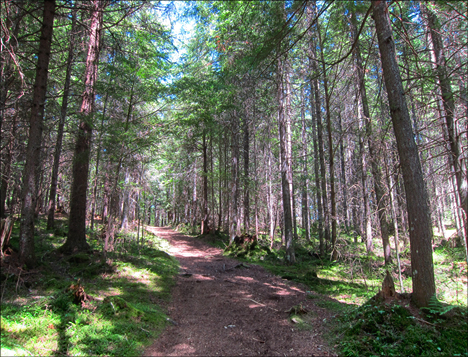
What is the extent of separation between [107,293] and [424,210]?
7060 mm

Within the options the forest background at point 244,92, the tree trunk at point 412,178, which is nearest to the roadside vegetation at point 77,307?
the forest background at point 244,92

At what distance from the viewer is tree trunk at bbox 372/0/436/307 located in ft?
14.0

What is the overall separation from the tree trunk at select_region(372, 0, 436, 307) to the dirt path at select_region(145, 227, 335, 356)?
2.01 m

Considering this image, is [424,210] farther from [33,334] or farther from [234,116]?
[234,116]

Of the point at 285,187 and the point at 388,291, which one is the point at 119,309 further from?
the point at 285,187

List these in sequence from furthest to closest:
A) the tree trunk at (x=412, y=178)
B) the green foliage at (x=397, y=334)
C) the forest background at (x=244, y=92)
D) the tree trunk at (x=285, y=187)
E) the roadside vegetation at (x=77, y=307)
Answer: the tree trunk at (x=285, y=187)
the forest background at (x=244, y=92)
the tree trunk at (x=412, y=178)
the roadside vegetation at (x=77, y=307)
the green foliage at (x=397, y=334)

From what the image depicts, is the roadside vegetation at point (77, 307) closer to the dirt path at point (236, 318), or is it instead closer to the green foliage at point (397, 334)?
the dirt path at point (236, 318)

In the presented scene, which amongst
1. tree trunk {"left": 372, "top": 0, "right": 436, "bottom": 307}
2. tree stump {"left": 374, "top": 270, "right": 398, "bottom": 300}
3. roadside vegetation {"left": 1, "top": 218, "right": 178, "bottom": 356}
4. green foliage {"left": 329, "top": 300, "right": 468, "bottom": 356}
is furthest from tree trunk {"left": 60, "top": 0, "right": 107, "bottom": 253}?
tree stump {"left": 374, "top": 270, "right": 398, "bottom": 300}

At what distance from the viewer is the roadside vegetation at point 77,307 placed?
372 cm

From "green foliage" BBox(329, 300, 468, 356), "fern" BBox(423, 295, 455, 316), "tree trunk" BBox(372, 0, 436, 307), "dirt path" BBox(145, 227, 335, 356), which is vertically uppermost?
"tree trunk" BBox(372, 0, 436, 307)

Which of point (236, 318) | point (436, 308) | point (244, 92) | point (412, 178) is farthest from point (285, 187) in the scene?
point (436, 308)

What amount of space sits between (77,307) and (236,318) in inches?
133

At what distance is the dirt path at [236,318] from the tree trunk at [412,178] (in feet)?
6.59

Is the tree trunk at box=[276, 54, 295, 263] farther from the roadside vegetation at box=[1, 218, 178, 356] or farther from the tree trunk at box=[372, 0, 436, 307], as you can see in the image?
the tree trunk at box=[372, 0, 436, 307]
